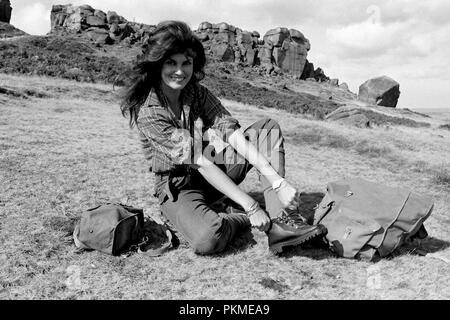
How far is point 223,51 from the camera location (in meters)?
81.1

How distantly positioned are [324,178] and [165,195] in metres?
3.65

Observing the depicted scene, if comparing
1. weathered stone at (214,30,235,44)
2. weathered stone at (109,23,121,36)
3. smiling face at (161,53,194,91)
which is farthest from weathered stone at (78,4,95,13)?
smiling face at (161,53,194,91)

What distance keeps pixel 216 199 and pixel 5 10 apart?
93.2 m

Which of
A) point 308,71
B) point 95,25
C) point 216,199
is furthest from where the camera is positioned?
point 308,71

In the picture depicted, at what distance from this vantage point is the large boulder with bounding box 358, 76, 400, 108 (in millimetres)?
67250

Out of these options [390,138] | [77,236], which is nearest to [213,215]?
[77,236]

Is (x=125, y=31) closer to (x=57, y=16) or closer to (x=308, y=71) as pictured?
(x=57, y=16)

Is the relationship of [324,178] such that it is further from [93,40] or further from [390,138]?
[93,40]

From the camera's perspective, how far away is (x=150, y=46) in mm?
3479

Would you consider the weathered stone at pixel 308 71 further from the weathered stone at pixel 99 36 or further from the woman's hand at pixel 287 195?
the woman's hand at pixel 287 195

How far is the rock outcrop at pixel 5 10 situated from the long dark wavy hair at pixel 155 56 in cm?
9138

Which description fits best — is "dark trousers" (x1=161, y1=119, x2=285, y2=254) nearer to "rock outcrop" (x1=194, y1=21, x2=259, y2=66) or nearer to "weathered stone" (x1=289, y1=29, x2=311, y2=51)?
"rock outcrop" (x1=194, y1=21, x2=259, y2=66)

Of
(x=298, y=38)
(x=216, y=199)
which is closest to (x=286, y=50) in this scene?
(x=298, y=38)

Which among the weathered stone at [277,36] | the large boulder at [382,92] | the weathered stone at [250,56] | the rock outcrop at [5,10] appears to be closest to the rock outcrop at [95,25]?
the rock outcrop at [5,10]
